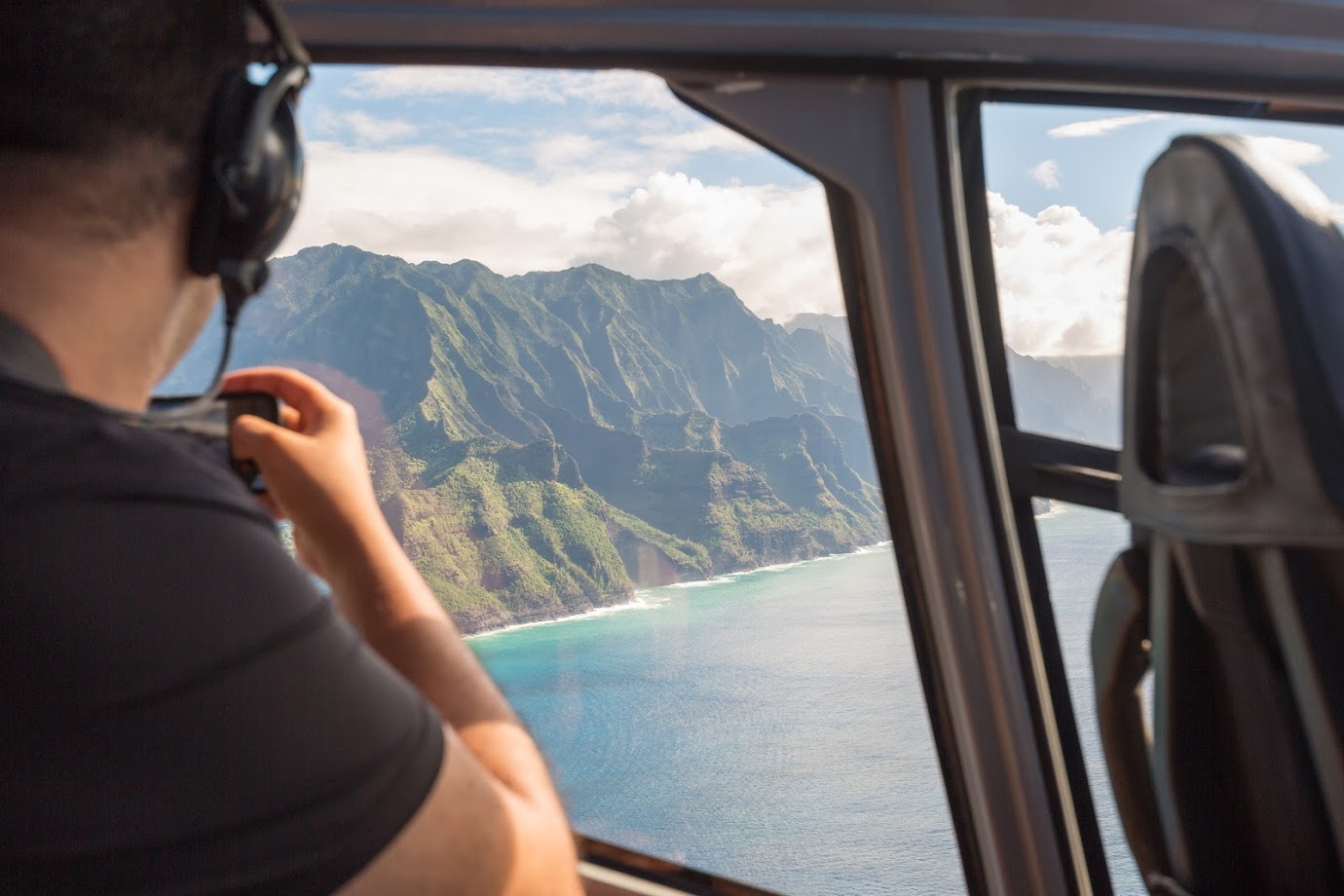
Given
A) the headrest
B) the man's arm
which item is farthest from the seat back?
the man's arm

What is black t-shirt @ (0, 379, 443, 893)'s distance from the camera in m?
0.51

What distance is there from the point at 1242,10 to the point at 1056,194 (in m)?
0.34

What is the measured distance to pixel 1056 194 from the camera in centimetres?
154

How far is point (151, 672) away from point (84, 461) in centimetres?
12

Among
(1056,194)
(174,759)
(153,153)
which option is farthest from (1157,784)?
(153,153)

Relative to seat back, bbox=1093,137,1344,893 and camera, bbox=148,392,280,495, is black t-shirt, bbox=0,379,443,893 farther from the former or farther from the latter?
seat back, bbox=1093,137,1344,893

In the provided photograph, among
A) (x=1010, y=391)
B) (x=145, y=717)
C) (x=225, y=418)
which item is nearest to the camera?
(x=145, y=717)

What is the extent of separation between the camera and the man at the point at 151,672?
0.51 meters

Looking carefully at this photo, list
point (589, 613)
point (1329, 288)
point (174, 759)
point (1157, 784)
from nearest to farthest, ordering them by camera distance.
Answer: point (174, 759) → point (1329, 288) → point (1157, 784) → point (589, 613)

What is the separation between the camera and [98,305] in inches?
26.3

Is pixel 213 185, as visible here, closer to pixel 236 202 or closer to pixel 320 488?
pixel 236 202

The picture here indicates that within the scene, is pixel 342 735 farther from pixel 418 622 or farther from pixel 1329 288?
pixel 1329 288

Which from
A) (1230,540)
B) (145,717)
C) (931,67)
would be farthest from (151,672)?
(931,67)

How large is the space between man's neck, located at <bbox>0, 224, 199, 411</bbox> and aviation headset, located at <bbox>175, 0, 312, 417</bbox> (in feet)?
0.13
